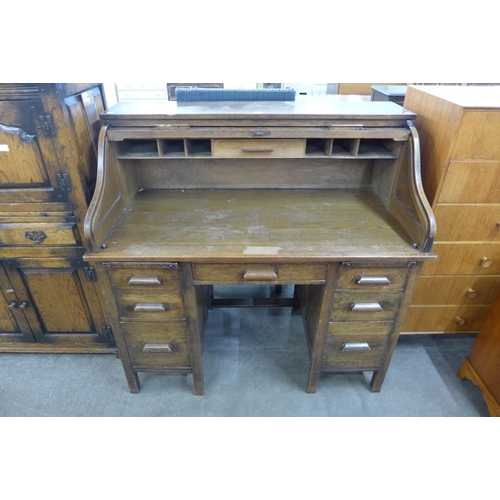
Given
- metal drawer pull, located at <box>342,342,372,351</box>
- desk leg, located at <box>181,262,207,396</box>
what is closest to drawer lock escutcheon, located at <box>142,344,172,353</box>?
desk leg, located at <box>181,262,207,396</box>

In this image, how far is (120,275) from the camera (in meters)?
1.35

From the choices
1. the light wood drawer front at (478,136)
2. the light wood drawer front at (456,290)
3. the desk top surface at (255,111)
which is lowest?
the light wood drawer front at (456,290)

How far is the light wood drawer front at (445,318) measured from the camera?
1.87m

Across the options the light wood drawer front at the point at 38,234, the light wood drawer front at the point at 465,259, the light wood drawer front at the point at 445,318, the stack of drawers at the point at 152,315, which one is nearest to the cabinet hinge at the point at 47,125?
the light wood drawer front at the point at 38,234

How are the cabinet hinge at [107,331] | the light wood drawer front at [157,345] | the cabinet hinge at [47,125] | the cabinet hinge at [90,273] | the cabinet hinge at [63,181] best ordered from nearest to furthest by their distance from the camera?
the cabinet hinge at [47,125], the cabinet hinge at [63,181], the light wood drawer front at [157,345], the cabinet hinge at [90,273], the cabinet hinge at [107,331]


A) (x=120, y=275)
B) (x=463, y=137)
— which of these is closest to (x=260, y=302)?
(x=120, y=275)

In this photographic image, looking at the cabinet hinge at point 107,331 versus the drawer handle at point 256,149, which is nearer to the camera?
the drawer handle at point 256,149

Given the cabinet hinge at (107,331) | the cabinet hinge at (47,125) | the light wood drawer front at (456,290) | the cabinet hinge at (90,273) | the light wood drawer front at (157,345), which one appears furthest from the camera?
the cabinet hinge at (107,331)

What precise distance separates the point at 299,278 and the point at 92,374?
134 cm

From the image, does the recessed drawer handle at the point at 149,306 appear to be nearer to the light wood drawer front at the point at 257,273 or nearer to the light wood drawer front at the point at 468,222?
the light wood drawer front at the point at 257,273

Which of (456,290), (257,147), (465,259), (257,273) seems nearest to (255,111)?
(257,147)

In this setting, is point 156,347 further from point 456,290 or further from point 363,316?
point 456,290
